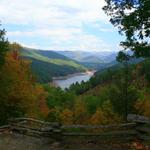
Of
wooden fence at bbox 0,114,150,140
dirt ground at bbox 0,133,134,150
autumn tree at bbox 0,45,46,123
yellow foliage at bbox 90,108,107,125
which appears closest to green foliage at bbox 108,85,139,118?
autumn tree at bbox 0,45,46,123

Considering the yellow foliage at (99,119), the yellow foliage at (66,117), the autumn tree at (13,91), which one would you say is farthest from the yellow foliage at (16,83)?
the yellow foliage at (66,117)

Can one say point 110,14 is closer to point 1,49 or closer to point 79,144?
point 79,144

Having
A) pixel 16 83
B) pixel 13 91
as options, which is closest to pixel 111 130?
pixel 13 91

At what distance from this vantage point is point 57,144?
21344 mm

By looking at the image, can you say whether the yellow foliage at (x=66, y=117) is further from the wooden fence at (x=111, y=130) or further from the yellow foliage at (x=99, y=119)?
the wooden fence at (x=111, y=130)

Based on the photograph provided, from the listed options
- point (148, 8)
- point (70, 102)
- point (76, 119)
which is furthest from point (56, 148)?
point (70, 102)

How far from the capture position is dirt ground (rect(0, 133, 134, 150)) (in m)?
20.5

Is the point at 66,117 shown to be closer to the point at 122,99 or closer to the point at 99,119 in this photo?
the point at 99,119

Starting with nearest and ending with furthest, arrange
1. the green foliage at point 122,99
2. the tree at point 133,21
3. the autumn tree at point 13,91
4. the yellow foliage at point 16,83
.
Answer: the tree at point 133,21 < the autumn tree at point 13,91 < the yellow foliage at point 16,83 < the green foliage at point 122,99

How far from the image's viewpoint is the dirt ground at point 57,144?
20469 millimetres

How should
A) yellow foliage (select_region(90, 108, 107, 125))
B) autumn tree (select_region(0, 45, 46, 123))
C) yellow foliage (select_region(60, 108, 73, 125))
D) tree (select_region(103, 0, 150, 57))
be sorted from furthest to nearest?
1. yellow foliage (select_region(60, 108, 73, 125))
2. yellow foliage (select_region(90, 108, 107, 125))
3. autumn tree (select_region(0, 45, 46, 123))
4. tree (select_region(103, 0, 150, 57))

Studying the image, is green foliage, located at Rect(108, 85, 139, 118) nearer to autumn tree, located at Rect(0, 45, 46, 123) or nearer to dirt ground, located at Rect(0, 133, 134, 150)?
autumn tree, located at Rect(0, 45, 46, 123)

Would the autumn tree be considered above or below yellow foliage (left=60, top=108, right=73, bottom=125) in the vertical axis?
above

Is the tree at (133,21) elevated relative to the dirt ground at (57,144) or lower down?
elevated
